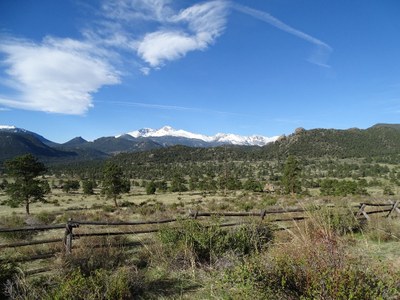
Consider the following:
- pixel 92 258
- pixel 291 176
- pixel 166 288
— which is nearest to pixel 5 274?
pixel 92 258

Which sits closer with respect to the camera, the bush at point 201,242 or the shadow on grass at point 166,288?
the shadow on grass at point 166,288

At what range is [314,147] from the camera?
143 meters

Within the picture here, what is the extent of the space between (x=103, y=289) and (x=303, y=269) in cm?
342

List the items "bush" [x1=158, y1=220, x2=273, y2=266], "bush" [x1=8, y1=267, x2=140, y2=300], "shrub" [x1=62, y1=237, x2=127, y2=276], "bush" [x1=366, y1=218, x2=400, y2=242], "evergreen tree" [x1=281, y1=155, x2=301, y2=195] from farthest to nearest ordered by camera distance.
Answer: "evergreen tree" [x1=281, y1=155, x2=301, y2=195] → "bush" [x1=366, y1=218, x2=400, y2=242] → "bush" [x1=158, y1=220, x2=273, y2=266] → "shrub" [x1=62, y1=237, x2=127, y2=276] → "bush" [x1=8, y1=267, x2=140, y2=300]

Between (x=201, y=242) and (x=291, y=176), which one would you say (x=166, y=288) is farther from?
(x=291, y=176)

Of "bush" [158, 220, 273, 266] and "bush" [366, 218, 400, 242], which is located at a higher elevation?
"bush" [158, 220, 273, 266]

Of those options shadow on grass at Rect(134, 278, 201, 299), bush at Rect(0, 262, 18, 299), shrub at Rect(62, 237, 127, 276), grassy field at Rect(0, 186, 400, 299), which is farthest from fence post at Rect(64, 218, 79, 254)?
shadow on grass at Rect(134, 278, 201, 299)

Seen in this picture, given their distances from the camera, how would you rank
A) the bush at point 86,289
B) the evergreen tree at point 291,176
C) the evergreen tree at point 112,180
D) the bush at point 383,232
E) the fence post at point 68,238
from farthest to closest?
the evergreen tree at point 291,176 < the evergreen tree at point 112,180 < the bush at point 383,232 < the fence post at point 68,238 < the bush at point 86,289

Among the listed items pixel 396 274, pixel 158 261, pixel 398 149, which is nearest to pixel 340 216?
pixel 158 261

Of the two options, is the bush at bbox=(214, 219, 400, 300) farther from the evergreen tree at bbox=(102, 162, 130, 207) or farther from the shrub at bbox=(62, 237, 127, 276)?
the evergreen tree at bbox=(102, 162, 130, 207)

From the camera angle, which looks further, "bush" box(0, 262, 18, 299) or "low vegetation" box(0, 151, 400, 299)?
"bush" box(0, 262, 18, 299)

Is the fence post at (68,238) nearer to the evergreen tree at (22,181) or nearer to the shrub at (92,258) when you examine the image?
the shrub at (92,258)

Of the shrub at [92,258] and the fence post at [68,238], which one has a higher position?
the fence post at [68,238]

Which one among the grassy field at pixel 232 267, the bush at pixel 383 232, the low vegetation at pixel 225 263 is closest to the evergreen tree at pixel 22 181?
the low vegetation at pixel 225 263
